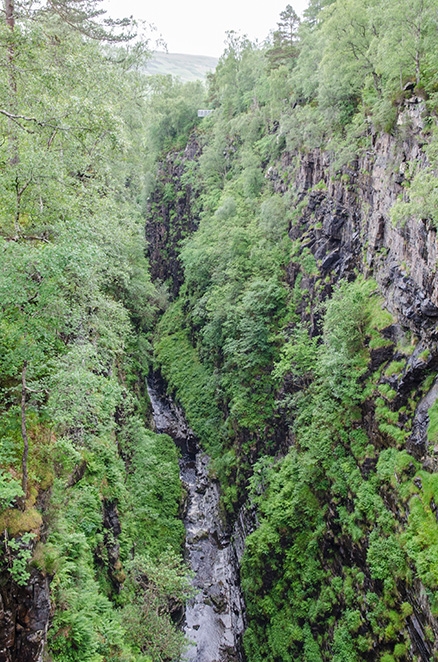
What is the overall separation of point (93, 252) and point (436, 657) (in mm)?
14629

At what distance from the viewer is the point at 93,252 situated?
9508mm

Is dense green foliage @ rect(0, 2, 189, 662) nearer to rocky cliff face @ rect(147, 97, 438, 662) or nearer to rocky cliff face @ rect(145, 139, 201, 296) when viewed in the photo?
rocky cliff face @ rect(147, 97, 438, 662)

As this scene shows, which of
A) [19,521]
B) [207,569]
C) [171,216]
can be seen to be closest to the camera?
[19,521]

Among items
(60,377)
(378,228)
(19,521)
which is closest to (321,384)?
(378,228)

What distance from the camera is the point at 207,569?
24.5m

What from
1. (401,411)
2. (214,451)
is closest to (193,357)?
(214,451)

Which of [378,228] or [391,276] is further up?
[378,228]

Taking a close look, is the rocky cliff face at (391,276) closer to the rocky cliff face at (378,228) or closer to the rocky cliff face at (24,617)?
the rocky cliff face at (378,228)

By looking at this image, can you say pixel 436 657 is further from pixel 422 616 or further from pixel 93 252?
pixel 93 252

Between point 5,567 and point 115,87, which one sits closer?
point 5,567

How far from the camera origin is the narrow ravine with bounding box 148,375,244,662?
20.9m

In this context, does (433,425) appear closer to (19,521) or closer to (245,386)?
(19,521)

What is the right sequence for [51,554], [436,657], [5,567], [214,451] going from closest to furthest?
[5,567], [51,554], [436,657], [214,451]

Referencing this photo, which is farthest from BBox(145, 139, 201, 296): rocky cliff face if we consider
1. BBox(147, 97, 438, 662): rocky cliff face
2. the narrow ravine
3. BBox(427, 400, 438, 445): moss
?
BBox(427, 400, 438, 445): moss
